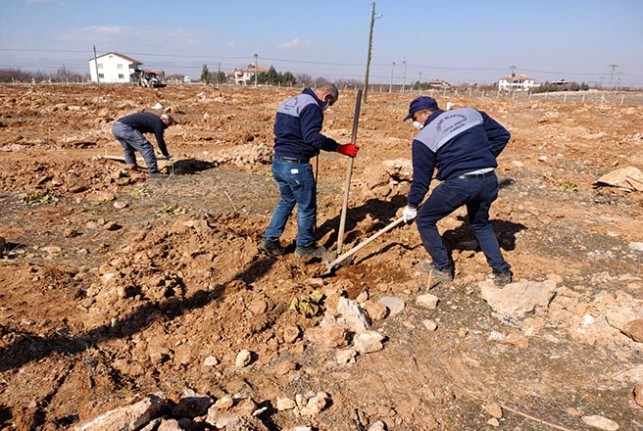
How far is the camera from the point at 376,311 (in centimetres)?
352

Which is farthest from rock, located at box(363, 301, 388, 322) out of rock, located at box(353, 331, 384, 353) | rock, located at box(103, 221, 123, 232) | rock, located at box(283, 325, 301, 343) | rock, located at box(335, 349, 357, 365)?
rock, located at box(103, 221, 123, 232)

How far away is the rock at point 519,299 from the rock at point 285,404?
1933 millimetres

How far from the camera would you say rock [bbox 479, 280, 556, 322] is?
3516mm

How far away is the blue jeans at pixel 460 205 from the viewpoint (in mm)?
3561

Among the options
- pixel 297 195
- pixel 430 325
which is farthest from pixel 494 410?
pixel 297 195

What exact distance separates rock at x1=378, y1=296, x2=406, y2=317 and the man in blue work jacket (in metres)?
1.17

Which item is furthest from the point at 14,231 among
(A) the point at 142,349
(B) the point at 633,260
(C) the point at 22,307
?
(B) the point at 633,260

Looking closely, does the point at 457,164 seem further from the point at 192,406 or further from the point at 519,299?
the point at 192,406

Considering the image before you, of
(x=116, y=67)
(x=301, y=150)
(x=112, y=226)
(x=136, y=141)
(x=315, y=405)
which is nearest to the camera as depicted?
(x=315, y=405)

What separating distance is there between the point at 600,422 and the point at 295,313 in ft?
6.99

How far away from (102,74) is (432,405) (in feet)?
261

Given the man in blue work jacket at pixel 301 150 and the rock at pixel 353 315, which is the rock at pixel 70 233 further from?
the rock at pixel 353 315

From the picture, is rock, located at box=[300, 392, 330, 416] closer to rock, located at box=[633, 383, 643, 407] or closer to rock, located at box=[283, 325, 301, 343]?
rock, located at box=[283, 325, 301, 343]

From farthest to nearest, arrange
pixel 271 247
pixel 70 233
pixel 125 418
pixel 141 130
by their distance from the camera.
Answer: pixel 141 130, pixel 70 233, pixel 271 247, pixel 125 418
